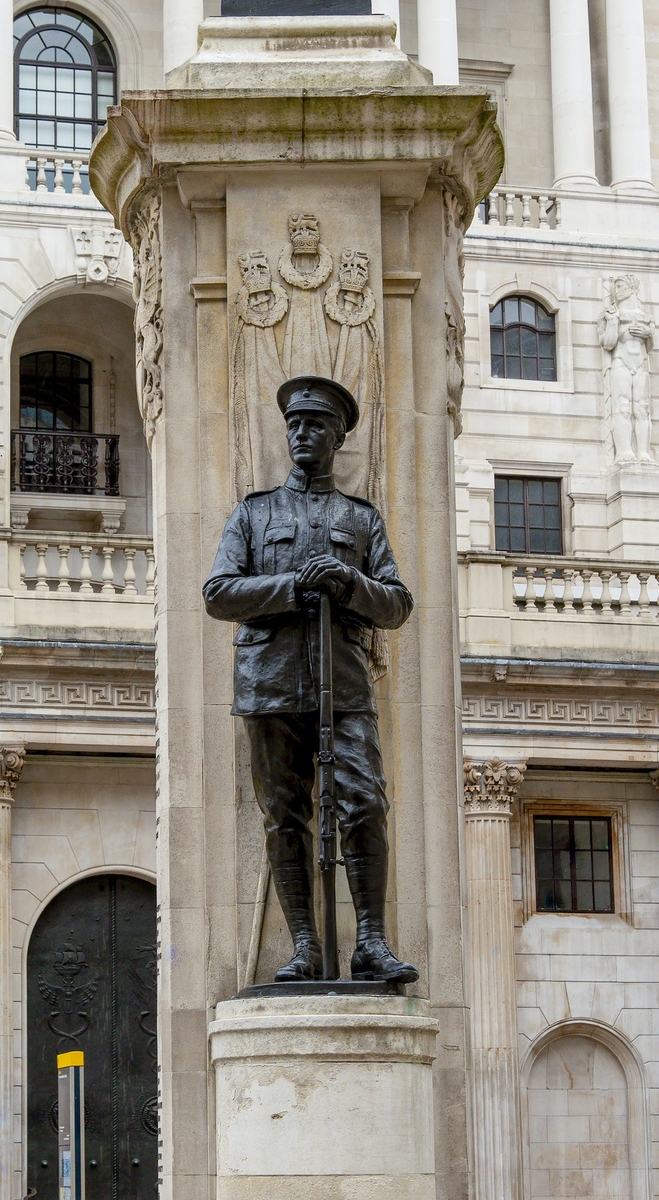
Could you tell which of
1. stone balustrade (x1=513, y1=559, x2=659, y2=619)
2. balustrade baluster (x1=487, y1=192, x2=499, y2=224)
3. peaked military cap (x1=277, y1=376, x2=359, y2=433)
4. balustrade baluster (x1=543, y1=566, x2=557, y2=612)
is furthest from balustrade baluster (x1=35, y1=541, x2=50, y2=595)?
peaked military cap (x1=277, y1=376, x2=359, y2=433)

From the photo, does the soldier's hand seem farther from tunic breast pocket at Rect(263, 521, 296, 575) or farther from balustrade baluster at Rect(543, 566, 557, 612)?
balustrade baluster at Rect(543, 566, 557, 612)

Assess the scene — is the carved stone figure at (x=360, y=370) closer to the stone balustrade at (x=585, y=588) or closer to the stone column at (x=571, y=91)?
the stone balustrade at (x=585, y=588)

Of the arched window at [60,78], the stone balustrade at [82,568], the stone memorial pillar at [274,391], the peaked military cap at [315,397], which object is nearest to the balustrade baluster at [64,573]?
the stone balustrade at [82,568]

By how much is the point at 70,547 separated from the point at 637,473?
32.4 feet

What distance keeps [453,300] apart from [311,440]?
182cm

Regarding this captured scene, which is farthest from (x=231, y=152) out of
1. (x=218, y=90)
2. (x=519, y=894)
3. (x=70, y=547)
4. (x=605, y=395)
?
(x=605, y=395)

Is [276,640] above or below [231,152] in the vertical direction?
below

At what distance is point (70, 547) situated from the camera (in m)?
33.3

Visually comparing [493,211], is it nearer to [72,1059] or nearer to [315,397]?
[72,1059]

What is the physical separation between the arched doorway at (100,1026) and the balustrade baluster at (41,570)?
4.34 m

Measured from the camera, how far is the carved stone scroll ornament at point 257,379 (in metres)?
11.4

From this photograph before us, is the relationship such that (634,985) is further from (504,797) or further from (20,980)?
(20,980)

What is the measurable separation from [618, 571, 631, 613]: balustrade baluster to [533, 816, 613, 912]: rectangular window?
11.5 feet

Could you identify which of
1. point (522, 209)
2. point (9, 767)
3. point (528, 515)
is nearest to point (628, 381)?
point (528, 515)
